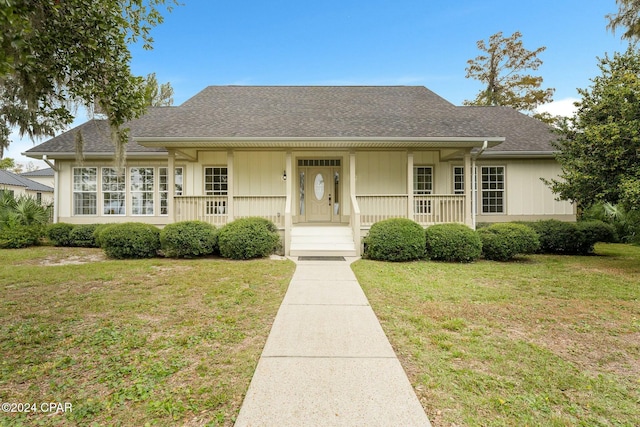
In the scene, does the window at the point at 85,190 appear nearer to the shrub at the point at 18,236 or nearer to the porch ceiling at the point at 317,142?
the shrub at the point at 18,236

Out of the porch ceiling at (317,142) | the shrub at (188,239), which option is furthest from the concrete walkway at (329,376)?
the porch ceiling at (317,142)

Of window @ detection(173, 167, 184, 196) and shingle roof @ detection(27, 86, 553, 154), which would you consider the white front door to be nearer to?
shingle roof @ detection(27, 86, 553, 154)

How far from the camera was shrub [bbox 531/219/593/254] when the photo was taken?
33.3 ft

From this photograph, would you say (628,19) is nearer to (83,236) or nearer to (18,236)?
(83,236)

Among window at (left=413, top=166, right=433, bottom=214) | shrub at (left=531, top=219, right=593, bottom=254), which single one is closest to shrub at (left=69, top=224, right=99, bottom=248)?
window at (left=413, top=166, right=433, bottom=214)

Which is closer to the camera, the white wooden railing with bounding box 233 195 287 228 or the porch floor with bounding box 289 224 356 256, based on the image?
the porch floor with bounding box 289 224 356 256

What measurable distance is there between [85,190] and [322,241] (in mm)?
9579

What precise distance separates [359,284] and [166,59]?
1821 cm

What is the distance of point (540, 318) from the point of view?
4.47 metres

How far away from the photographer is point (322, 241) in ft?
33.2

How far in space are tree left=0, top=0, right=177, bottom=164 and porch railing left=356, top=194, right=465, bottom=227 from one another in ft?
22.7

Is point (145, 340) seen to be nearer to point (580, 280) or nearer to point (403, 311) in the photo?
point (403, 311)

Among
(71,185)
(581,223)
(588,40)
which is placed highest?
(588,40)

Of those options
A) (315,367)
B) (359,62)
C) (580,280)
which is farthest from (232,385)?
(359,62)
